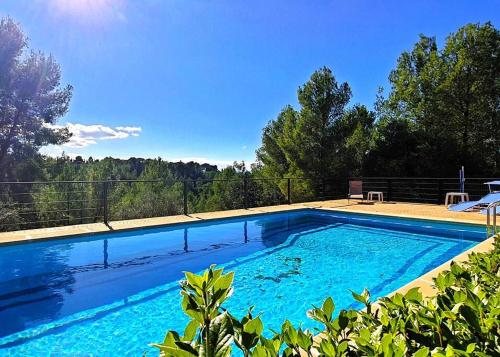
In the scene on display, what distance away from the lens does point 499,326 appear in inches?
39.2

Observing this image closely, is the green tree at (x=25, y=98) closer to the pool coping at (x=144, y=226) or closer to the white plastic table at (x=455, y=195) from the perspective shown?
the pool coping at (x=144, y=226)

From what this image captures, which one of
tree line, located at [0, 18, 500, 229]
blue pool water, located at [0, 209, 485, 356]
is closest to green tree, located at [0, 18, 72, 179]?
tree line, located at [0, 18, 500, 229]

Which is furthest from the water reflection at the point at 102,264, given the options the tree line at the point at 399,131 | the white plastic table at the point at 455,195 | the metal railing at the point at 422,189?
the metal railing at the point at 422,189

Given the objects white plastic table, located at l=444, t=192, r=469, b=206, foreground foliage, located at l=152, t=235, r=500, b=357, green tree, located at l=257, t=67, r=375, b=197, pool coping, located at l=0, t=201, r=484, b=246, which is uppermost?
green tree, located at l=257, t=67, r=375, b=197

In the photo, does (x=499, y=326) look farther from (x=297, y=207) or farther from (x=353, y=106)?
(x=353, y=106)

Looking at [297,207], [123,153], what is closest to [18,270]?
[297,207]

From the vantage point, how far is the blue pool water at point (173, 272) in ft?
11.5

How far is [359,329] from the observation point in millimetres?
1088

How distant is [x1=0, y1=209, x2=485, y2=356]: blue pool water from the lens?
11.5 ft

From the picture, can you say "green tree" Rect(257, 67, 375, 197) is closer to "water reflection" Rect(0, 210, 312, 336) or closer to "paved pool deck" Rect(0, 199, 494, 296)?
"paved pool deck" Rect(0, 199, 494, 296)

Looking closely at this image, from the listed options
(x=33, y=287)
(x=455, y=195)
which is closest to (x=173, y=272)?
(x=33, y=287)

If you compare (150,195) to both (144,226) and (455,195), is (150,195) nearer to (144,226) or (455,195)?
(144,226)

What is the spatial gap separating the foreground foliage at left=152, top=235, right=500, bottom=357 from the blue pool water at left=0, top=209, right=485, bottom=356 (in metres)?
2.63

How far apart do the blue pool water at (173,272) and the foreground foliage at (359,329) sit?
2633 millimetres
